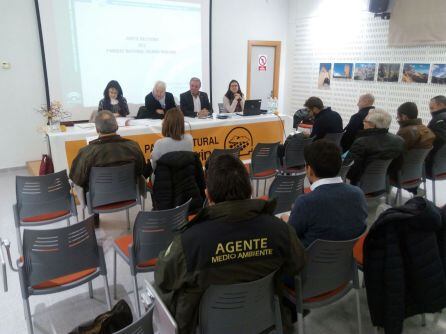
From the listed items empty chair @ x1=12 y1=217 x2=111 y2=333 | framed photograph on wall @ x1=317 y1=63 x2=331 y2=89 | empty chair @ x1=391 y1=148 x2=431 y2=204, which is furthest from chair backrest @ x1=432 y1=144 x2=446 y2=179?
framed photograph on wall @ x1=317 y1=63 x2=331 y2=89

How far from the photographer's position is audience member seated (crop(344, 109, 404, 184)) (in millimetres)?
3293

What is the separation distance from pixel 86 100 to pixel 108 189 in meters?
3.48

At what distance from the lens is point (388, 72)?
253 inches

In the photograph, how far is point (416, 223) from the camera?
1680 mm

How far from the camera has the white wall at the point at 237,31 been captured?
7.25 m

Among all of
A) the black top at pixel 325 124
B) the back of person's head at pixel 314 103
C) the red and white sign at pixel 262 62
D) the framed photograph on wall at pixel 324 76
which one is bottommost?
the black top at pixel 325 124

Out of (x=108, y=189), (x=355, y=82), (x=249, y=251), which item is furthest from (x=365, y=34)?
(x=249, y=251)

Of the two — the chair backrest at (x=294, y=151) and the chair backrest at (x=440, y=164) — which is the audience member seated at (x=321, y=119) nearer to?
the chair backrest at (x=294, y=151)

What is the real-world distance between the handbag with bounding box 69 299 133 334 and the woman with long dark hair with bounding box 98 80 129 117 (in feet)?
13.1

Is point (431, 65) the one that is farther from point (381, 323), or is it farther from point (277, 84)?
point (381, 323)

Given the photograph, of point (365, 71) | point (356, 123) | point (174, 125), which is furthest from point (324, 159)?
point (365, 71)

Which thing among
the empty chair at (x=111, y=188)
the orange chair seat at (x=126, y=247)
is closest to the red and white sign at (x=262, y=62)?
the empty chair at (x=111, y=188)

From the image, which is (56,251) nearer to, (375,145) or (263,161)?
(263,161)

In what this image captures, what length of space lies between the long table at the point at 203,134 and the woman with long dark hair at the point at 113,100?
594mm
